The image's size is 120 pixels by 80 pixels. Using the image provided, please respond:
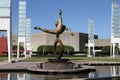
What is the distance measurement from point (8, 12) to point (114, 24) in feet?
132

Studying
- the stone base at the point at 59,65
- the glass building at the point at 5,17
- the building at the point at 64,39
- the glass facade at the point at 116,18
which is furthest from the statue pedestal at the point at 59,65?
the building at the point at 64,39

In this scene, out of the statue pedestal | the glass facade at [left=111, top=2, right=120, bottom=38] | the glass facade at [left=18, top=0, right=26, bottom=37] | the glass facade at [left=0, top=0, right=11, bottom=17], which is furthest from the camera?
the glass facade at [left=111, top=2, right=120, bottom=38]

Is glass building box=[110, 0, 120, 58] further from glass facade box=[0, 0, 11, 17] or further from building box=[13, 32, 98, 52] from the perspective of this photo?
building box=[13, 32, 98, 52]

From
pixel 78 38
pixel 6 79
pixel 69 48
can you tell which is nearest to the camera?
pixel 6 79

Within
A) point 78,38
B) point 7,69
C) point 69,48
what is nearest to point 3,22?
point 7,69

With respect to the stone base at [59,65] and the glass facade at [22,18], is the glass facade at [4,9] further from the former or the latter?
the glass facade at [22,18]

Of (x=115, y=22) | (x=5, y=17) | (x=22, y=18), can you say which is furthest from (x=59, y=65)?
(x=115, y=22)

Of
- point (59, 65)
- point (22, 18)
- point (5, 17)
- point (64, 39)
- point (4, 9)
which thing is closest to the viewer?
point (59, 65)

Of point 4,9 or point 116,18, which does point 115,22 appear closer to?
point 116,18

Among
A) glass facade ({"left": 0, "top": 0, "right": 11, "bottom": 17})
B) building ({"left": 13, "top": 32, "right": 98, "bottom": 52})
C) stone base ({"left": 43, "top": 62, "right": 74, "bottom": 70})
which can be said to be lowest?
stone base ({"left": 43, "top": 62, "right": 74, "bottom": 70})

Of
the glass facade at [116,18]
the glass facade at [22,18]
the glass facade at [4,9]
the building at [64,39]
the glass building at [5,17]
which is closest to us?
the glass building at [5,17]

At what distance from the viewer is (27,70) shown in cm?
3197

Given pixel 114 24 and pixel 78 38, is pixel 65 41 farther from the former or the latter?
pixel 114 24

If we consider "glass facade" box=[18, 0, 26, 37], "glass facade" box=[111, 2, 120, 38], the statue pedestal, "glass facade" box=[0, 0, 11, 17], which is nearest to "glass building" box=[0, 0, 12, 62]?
"glass facade" box=[0, 0, 11, 17]
